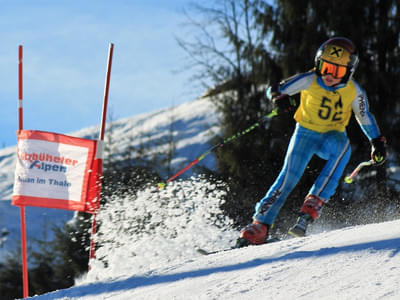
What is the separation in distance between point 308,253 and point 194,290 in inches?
29.5

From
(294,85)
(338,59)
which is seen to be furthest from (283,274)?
(338,59)

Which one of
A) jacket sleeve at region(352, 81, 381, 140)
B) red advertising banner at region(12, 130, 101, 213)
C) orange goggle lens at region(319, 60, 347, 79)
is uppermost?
orange goggle lens at region(319, 60, 347, 79)

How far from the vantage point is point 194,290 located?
2693 millimetres

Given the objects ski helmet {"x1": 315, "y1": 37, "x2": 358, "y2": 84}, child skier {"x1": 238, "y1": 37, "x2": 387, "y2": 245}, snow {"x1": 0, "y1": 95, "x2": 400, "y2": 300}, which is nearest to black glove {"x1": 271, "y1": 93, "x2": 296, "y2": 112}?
child skier {"x1": 238, "y1": 37, "x2": 387, "y2": 245}

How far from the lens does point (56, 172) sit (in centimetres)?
687

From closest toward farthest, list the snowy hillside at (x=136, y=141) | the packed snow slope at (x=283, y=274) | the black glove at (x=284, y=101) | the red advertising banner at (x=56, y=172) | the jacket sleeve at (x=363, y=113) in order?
1. the packed snow slope at (x=283, y=274)
2. the black glove at (x=284, y=101)
3. the jacket sleeve at (x=363, y=113)
4. the red advertising banner at (x=56, y=172)
5. the snowy hillside at (x=136, y=141)

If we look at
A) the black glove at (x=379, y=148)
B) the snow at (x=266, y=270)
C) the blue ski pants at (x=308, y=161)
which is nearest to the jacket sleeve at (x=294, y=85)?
the blue ski pants at (x=308, y=161)

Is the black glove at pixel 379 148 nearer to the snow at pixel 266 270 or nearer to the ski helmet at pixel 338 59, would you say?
the ski helmet at pixel 338 59

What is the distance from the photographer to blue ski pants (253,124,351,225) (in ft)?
14.0

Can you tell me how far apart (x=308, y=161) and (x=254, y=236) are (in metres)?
0.81

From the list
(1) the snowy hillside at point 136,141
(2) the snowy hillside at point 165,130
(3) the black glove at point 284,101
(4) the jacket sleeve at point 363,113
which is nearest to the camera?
(3) the black glove at point 284,101

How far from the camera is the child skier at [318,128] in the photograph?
13.8ft

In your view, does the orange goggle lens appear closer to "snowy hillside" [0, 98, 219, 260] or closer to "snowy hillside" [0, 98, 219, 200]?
"snowy hillside" [0, 98, 219, 260]

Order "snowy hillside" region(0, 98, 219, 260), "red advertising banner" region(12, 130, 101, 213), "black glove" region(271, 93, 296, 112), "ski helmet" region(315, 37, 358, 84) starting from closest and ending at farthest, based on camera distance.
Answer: "ski helmet" region(315, 37, 358, 84) < "black glove" region(271, 93, 296, 112) < "red advertising banner" region(12, 130, 101, 213) < "snowy hillside" region(0, 98, 219, 260)
